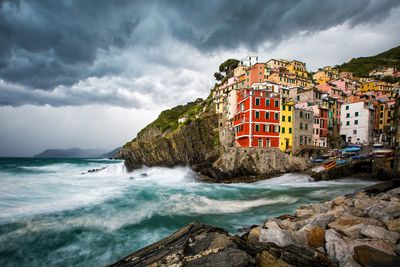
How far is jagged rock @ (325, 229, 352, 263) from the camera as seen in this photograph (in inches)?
212

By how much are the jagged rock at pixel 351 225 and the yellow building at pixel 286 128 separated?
3173 cm

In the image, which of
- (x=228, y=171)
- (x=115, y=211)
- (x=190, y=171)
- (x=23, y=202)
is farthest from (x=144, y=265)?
(x=190, y=171)

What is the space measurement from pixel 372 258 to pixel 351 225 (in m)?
2.46

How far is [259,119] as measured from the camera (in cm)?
3638

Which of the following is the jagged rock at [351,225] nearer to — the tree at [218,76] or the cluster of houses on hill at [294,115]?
the cluster of houses on hill at [294,115]

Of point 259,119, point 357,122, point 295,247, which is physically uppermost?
point 357,122

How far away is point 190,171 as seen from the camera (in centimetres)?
4044

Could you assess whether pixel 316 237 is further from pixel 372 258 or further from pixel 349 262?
pixel 372 258

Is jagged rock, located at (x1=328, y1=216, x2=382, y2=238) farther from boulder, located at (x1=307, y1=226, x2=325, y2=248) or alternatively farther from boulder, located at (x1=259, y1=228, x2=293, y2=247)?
boulder, located at (x1=259, y1=228, x2=293, y2=247)

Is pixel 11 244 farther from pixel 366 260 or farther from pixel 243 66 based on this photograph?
pixel 243 66

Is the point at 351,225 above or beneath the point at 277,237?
above

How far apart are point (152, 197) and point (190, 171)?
16.7 meters

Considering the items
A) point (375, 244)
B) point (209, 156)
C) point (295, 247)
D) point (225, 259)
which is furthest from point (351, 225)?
point (209, 156)

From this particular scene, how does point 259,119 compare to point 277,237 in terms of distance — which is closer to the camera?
point 277,237
